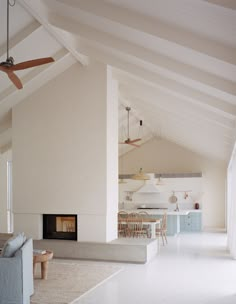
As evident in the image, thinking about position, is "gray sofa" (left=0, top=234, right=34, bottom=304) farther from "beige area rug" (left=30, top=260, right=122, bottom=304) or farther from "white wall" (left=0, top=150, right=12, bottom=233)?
"white wall" (left=0, top=150, right=12, bottom=233)

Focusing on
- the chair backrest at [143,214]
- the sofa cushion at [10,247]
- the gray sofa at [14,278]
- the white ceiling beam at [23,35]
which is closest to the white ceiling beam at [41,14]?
the white ceiling beam at [23,35]

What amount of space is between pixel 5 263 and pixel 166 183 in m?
10.8

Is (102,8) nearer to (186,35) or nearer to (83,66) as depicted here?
(186,35)

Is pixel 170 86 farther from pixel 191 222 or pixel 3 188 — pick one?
pixel 191 222

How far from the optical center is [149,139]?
16.3m

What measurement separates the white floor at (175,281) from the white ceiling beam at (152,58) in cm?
320

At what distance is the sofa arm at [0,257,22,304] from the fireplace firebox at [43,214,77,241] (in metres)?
3.85

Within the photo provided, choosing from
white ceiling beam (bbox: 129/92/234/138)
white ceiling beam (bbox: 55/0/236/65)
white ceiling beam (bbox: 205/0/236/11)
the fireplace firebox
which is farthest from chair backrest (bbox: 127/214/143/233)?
white ceiling beam (bbox: 205/0/236/11)

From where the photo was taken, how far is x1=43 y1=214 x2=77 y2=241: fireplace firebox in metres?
9.01

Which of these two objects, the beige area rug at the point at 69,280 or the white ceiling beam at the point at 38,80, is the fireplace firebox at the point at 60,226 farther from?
the white ceiling beam at the point at 38,80

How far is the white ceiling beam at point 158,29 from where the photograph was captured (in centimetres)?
386

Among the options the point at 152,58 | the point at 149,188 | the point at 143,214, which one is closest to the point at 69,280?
the point at 152,58

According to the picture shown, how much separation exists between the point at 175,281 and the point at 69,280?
1912 millimetres

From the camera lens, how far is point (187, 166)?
15.6 m
